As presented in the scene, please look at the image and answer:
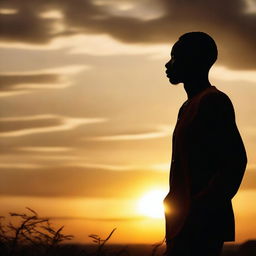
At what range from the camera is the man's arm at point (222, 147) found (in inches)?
260

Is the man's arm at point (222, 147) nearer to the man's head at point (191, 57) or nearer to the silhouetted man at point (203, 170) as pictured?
the silhouetted man at point (203, 170)

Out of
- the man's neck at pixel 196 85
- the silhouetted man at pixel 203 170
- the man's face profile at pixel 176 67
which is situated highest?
the man's face profile at pixel 176 67

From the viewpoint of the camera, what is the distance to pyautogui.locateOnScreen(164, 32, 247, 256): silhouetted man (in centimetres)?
664

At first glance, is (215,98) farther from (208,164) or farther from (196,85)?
(208,164)

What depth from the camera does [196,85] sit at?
7.22m

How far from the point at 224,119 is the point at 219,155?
0.31 meters

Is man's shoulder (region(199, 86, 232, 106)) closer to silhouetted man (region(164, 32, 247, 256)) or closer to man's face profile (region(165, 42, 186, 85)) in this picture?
silhouetted man (region(164, 32, 247, 256))

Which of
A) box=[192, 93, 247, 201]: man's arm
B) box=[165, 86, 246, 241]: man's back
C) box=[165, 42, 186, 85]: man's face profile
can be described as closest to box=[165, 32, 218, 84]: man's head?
box=[165, 42, 186, 85]: man's face profile

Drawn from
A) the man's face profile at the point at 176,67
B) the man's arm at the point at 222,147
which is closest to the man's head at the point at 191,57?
the man's face profile at the point at 176,67

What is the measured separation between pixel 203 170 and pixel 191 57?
1033 millimetres

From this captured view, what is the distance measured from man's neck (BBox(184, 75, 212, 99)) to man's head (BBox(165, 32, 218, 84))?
0.15ft

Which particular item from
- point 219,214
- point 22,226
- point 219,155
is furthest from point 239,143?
point 22,226

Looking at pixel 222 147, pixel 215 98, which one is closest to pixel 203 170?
pixel 222 147

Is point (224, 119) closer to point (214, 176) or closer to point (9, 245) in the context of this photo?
point (214, 176)
